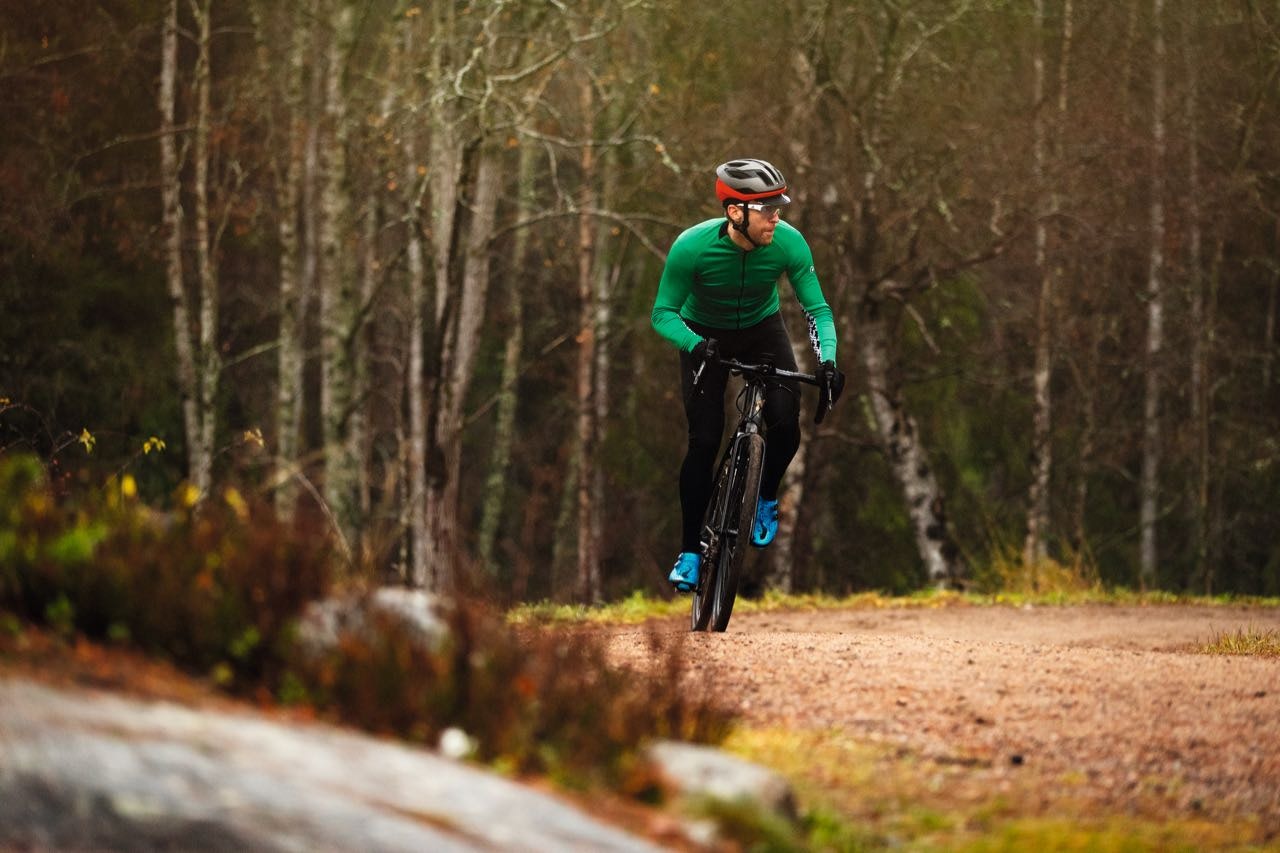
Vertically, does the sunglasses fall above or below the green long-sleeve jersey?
above

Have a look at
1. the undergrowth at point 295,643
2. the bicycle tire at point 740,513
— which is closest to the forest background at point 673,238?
the bicycle tire at point 740,513

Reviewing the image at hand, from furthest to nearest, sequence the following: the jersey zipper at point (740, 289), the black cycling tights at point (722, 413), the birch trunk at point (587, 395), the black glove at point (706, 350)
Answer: the birch trunk at point (587, 395) < the black cycling tights at point (722, 413) < the jersey zipper at point (740, 289) < the black glove at point (706, 350)

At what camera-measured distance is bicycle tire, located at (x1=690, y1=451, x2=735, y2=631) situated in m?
9.12

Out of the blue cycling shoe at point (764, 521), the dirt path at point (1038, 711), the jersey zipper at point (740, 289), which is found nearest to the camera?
the dirt path at point (1038, 711)

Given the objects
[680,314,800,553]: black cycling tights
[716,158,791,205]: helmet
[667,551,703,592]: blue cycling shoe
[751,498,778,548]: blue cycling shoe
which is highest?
[716,158,791,205]: helmet

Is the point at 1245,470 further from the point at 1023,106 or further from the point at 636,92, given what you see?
the point at 636,92

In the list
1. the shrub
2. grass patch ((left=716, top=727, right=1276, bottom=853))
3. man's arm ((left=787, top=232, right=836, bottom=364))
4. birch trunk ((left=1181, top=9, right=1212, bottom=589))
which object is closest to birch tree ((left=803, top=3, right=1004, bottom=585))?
birch trunk ((left=1181, top=9, right=1212, bottom=589))

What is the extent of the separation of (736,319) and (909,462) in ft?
33.8

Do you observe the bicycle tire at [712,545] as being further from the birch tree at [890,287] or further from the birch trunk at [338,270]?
the birch trunk at [338,270]

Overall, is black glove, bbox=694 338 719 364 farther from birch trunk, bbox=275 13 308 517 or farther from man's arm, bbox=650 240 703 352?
birch trunk, bbox=275 13 308 517

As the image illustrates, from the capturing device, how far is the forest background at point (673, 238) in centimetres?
1902

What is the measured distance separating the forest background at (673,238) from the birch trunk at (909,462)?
4 cm

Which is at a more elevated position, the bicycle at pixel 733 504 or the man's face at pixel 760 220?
the man's face at pixel 760 220

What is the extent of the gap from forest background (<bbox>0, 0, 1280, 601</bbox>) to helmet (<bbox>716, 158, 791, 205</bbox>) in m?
7.47
